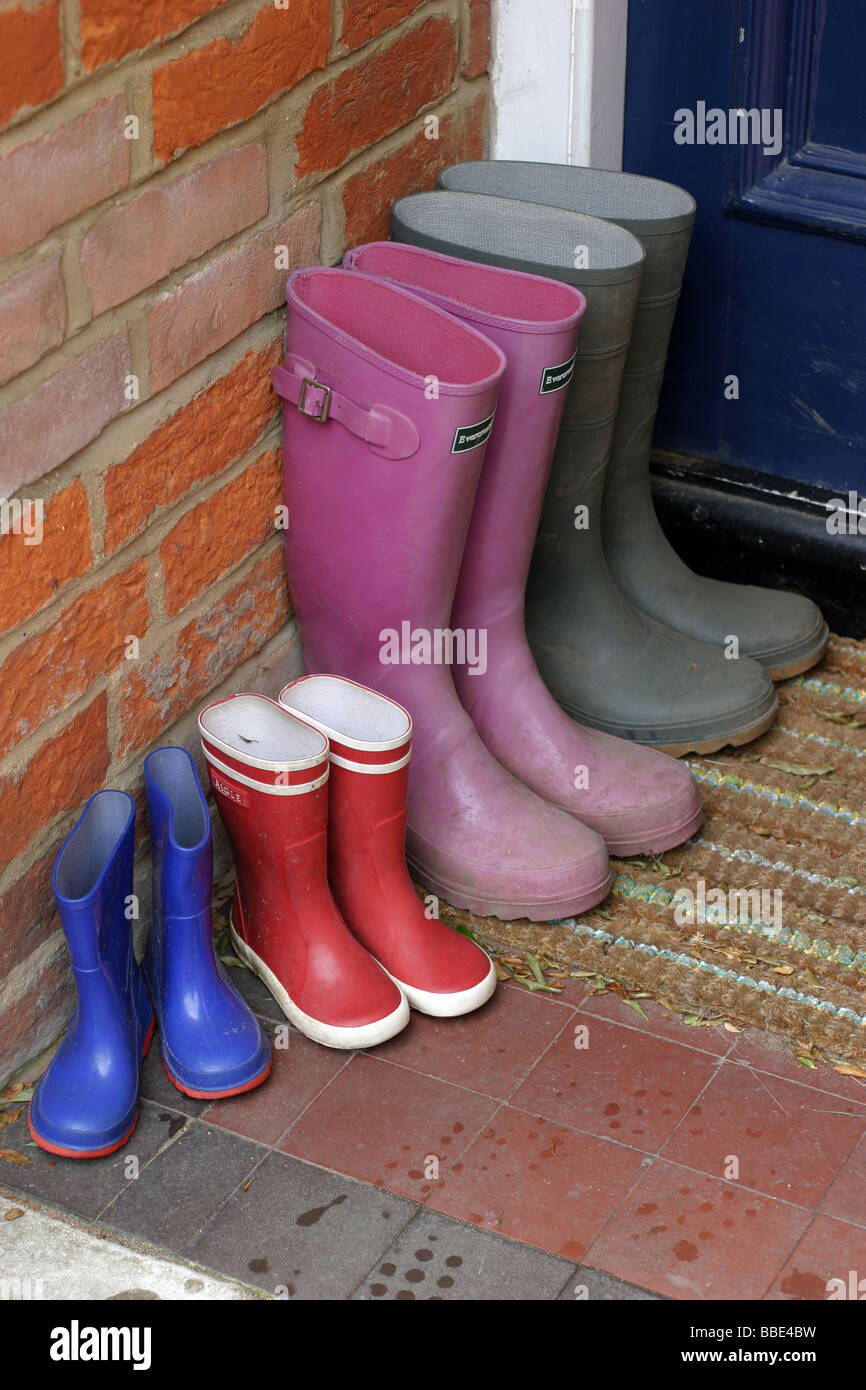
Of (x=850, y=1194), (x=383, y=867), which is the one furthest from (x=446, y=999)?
(x=850, y=1194)

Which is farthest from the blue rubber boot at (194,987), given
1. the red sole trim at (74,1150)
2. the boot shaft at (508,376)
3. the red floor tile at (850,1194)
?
the red floor tile at (850,1194)

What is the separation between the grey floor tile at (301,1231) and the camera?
166cm

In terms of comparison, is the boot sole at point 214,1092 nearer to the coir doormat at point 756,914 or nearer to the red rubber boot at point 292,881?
the red rubber boot at point 292,881

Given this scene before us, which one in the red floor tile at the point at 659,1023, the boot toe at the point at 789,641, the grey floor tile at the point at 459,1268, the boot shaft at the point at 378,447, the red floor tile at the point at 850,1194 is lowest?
the red floor tile at the point at 659,1023

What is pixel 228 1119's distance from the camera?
6.05 ft

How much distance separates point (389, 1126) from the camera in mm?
1837

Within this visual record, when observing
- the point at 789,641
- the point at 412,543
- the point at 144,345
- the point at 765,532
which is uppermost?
the point at 144,345

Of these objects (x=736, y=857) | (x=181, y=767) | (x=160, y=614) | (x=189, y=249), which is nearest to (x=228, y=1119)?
(x=181, y=767)

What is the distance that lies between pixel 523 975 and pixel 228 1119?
1.33ft

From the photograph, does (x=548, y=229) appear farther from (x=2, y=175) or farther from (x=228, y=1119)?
(x=228, y=1119)

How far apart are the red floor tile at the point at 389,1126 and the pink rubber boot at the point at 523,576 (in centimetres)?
47

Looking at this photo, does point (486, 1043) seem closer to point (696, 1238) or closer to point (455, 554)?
point (696, 1238)

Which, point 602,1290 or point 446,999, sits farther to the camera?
point 446,999

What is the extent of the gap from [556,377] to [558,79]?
571 mm
